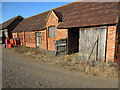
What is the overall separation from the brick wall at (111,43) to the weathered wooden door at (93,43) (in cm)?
27

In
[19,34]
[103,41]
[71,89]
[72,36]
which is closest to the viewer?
[71,89]

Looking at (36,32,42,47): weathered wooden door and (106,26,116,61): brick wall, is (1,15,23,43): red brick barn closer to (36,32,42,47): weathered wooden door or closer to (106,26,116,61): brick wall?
(36,32,42,47): weathered wooden door

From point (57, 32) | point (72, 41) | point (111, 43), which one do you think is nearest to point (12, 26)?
point (57, 32)

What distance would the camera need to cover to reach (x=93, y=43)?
7.09m

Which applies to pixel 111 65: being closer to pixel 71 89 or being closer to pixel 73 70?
pixel 73 70

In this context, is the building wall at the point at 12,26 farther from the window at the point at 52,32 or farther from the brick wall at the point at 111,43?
the brick wall at the point at 111,43

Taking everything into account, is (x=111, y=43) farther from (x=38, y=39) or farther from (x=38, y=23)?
(x=38, y=23)

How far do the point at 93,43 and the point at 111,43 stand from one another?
129cm

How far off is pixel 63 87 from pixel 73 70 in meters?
2.08

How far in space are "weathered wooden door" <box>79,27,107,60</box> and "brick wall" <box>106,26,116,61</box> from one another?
0.27 m

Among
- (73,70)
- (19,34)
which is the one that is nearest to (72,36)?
(73,70)

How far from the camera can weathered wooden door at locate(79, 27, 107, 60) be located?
21.8 ft

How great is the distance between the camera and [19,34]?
62.3ft

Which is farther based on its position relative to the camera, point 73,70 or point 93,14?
point 93,14
